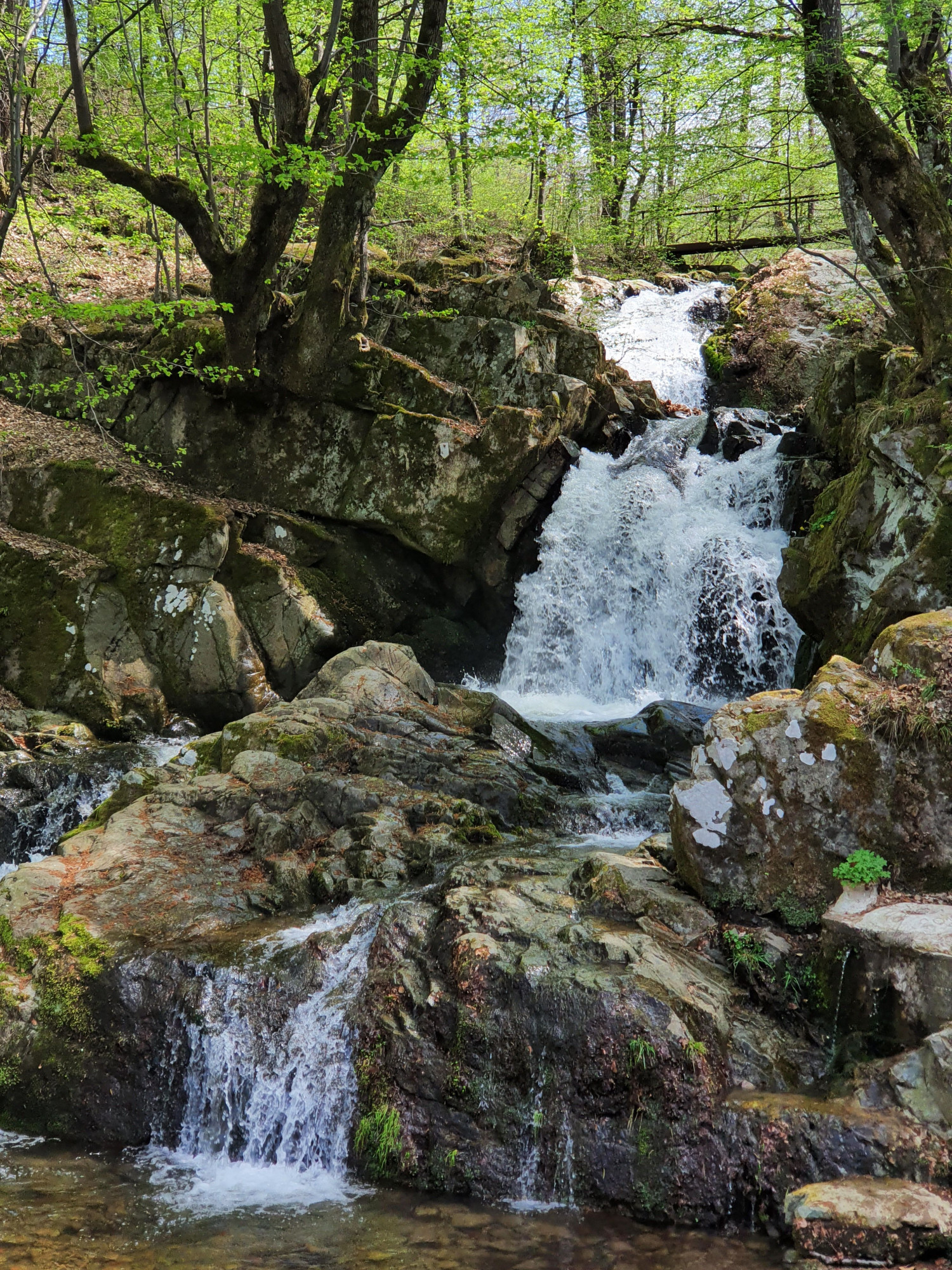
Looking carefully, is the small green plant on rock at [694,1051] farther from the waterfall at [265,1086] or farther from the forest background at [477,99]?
the forest background at [477,99]

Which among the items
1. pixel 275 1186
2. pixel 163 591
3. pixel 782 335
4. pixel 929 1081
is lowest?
pixel 275 1186

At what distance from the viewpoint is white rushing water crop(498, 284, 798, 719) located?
→ 11.3m

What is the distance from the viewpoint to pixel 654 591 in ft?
39.7

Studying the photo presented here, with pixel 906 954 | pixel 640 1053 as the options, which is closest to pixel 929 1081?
pixel 906 954

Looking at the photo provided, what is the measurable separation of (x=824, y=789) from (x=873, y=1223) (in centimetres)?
215

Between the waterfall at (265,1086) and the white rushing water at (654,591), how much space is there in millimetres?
6549

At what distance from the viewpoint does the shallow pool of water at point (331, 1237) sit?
3.46 m

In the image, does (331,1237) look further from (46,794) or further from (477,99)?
(477,99)

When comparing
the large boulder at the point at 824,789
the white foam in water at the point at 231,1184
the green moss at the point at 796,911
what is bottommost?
the white foam in water at the point at 231,1184

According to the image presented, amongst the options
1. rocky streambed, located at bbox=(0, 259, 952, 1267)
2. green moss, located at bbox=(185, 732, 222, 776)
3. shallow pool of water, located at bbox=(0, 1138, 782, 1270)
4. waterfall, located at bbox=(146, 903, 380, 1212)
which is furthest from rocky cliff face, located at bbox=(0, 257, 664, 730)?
shallow pool of water, located at bbox=(0, 1138, 782, 1270)

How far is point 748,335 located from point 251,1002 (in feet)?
53.2

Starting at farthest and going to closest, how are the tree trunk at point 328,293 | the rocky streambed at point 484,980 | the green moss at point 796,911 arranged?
1. the tree trunk at point 328,293
2. the green moss at point 796,911
3. the rocky streambed at point 484,980

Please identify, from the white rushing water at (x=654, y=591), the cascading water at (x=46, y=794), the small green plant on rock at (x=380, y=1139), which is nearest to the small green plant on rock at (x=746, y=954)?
the small green plant on rock at (x=380, y=1139)

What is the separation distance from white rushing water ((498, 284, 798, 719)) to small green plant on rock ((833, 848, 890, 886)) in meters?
6.26
